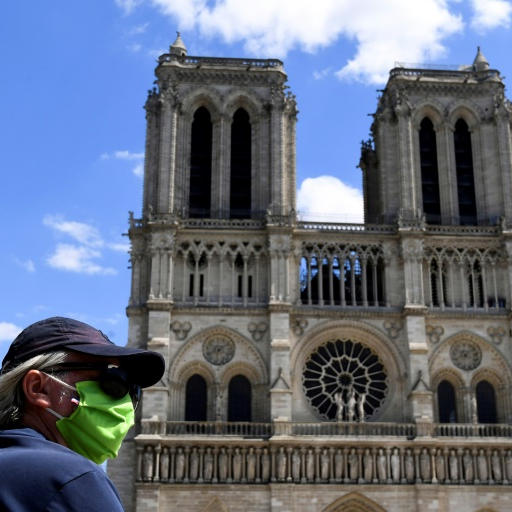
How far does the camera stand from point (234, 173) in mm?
34844

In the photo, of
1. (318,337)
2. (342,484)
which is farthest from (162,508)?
(318,337)

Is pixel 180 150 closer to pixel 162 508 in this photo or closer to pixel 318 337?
pixel 318 337

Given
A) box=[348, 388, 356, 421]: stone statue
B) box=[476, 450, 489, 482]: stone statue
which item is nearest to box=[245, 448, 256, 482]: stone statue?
box=[348, 388, 356, 421]: stone statue

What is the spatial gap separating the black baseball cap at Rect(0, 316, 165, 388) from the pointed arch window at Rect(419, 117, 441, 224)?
3329 cm

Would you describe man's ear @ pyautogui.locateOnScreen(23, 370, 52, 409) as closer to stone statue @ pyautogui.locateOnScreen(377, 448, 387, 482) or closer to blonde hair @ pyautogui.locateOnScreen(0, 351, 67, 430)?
blonde hair @ pyautogui.locateOnScreen(0, 351, 67, 430)

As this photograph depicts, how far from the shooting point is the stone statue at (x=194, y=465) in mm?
29328

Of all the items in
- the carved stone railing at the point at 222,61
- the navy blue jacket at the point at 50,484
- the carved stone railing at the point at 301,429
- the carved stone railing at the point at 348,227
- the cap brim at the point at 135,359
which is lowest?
the navy blue jacket at the point at 50,484

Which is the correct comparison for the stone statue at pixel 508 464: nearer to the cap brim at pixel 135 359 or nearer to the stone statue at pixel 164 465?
the stone statue at pixel 164 465

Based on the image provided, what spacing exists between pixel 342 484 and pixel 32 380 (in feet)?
92.7

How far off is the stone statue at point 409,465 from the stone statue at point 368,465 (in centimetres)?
117

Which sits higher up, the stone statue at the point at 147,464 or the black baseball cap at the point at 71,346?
the stone statue at the point at 147,464

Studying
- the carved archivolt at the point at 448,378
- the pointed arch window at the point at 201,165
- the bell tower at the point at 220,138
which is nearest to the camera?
the carved archivolt at the point at 448,378

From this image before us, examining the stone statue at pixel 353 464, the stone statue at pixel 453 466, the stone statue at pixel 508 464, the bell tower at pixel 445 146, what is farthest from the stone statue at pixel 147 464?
the bell tower at pixel 445 146

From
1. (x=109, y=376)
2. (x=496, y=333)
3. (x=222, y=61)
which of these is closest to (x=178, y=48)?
(x=222, y=61)
